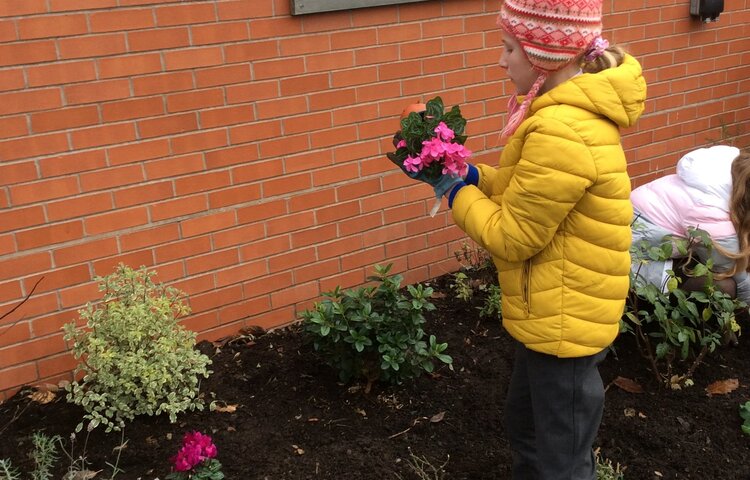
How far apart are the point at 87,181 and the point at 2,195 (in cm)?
34

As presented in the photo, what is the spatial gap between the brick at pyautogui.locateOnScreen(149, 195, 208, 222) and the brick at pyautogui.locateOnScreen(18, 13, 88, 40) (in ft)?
2.69

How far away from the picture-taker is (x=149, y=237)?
143 inches

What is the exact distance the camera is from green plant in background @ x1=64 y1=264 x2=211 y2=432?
3156 mm

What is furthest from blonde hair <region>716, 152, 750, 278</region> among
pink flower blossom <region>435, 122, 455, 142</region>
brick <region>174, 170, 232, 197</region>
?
brick <region>174, 170, 232, 197</region>

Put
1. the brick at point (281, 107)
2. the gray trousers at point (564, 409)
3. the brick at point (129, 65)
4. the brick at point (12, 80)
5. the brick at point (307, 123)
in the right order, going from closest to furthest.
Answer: the gray trousers at point (564, 409) < the brick at point (12, 80) < the brick at point (129, 65) < the brick at point (281, 107) < the brick at point (307, 123)

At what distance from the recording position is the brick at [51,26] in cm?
316

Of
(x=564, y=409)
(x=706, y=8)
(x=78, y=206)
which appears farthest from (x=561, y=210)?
(x=706, y=8)

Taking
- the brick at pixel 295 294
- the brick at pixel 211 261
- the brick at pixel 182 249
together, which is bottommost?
the brick at pixel 295 294

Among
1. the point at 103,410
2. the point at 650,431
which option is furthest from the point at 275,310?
the point at 650,431

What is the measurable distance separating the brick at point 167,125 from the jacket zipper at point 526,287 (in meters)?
1.85

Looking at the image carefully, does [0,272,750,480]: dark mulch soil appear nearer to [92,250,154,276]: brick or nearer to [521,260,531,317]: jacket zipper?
[92,250,154,276]: brick

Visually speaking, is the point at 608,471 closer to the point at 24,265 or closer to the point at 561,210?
the point at 561,210

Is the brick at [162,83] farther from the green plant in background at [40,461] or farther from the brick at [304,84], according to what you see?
the green plant in background at [40,461]

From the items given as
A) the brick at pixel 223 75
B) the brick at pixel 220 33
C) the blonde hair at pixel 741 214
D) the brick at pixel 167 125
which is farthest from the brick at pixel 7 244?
the blonde hair at pixel 741 214
